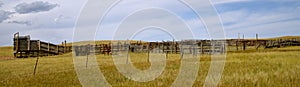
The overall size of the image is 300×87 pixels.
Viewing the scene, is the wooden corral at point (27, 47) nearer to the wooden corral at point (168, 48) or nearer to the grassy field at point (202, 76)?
the wooden corral at point (168, 48)

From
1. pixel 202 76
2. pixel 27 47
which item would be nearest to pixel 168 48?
pixel 27 47

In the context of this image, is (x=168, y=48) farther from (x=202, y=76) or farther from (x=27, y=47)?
(x=202, y=76)

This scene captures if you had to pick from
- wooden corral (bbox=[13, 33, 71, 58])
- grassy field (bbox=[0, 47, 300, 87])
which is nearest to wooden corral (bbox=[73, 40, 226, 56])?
wooden corral (bbox=[13, 33, 71, 58])

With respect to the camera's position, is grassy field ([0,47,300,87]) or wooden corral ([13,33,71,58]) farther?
wooden corral ([13,33,71,58])

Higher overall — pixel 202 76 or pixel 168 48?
pixel 168 48

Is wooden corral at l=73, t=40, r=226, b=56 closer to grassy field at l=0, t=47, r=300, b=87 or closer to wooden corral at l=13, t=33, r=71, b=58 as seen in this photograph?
wooden corral at l=13, t=33, r=71, b=58

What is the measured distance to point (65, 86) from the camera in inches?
489

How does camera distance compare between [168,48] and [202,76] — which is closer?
[202,76]

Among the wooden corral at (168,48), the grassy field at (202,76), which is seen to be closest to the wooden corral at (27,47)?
the wooden corral at (168,48)

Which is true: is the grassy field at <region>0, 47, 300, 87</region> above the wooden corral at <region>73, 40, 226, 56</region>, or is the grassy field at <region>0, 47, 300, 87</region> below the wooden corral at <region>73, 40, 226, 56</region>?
below

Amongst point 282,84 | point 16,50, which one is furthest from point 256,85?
point 16,50

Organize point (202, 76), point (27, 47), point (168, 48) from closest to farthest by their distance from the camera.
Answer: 1. point (202, 76)
2. point (27, 47)
3. point (168, 48)

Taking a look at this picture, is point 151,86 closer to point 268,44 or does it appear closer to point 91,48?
point 91,48

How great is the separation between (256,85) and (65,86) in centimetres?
598
